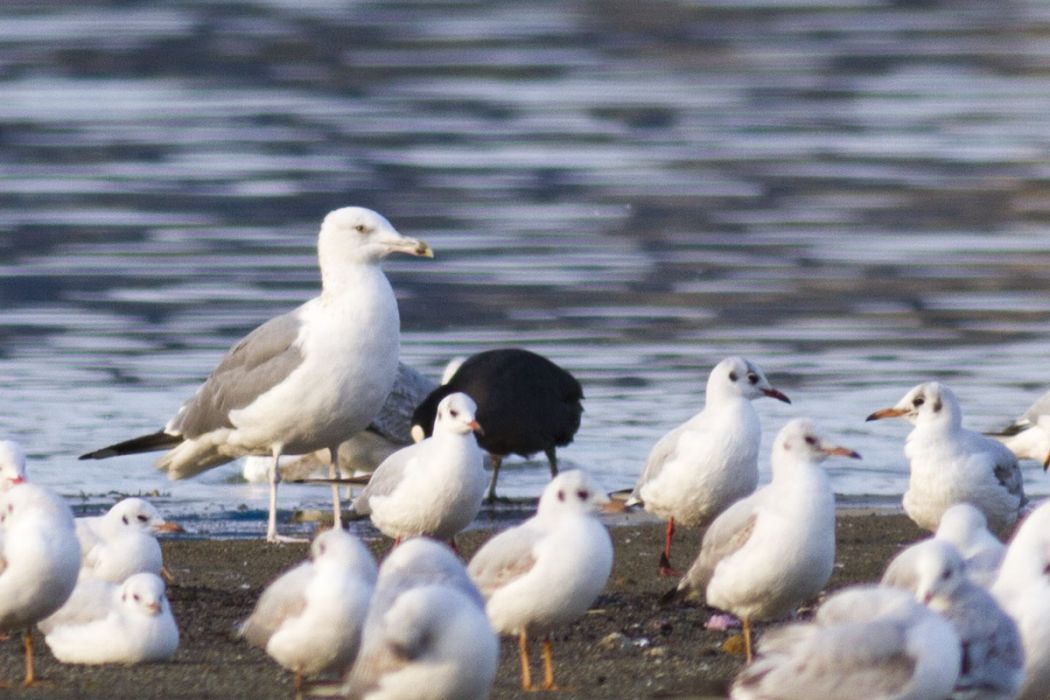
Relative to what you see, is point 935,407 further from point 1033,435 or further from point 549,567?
point 549,567

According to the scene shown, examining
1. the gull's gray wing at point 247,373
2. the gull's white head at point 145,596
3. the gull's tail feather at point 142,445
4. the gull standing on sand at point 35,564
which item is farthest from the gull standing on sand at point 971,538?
the gull's tail feather at point 142,445

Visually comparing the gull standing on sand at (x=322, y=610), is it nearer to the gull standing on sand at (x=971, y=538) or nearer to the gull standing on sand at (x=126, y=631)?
the gull standing on sand at (x=126, y=631)

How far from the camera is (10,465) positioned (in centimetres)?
966

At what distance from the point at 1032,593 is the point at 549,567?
5.16ft

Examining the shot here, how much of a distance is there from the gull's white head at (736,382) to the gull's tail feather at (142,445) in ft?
10.5

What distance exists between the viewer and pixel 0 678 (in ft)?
27.0

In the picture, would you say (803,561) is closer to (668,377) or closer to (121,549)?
(121,549)

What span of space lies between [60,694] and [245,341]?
164 inches

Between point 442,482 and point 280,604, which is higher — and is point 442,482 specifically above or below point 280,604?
below

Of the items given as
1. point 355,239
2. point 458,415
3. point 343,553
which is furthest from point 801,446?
point 355,239

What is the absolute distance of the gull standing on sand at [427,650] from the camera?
666 cm

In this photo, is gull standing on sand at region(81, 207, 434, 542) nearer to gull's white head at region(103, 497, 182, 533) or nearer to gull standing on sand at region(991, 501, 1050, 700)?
gull's white head at region(103, 497, 182, 533)

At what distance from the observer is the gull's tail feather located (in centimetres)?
1268

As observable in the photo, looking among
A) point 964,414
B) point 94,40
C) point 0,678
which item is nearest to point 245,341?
point 0,678
